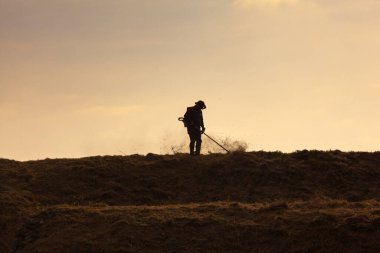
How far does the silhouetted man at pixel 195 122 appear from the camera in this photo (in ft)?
92.6

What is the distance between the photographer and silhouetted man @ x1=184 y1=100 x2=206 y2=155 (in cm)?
2823

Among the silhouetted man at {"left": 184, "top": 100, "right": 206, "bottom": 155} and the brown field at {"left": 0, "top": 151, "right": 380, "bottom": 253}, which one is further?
the silhouetted man at {"left": 184, "top": 100, "right": 206, "bottom": 155}

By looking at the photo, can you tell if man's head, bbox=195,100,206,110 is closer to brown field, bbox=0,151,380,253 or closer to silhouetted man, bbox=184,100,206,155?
silhouetted man, bbox=184,100,206,155

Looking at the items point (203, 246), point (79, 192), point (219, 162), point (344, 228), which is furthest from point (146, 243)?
point (219, 162)

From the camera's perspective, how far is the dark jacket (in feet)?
92.6

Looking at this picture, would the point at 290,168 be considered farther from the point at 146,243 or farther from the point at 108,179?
the point at 146,243

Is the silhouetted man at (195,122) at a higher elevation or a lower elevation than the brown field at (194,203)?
higher

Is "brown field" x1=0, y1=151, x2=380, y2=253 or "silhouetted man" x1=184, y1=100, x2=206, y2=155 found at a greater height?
"silhouetted man" x1=184, y1=100, x2=206, y2=155

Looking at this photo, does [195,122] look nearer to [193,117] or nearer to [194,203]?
[193,117]

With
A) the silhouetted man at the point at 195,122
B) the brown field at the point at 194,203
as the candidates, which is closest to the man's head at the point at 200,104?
the silhouetted man at the point at 195,122

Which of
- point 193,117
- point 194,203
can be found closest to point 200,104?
point 193,117

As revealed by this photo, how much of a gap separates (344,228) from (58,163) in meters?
13.2

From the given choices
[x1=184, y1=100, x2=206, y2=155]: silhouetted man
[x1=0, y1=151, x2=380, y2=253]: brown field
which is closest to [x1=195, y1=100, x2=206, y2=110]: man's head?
[x1=184, y1=100, x2=206, y2=155]: silhouetted man

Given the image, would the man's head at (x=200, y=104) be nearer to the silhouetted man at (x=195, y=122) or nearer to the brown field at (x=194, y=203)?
the silhouetted man at (x=195, y=122)
